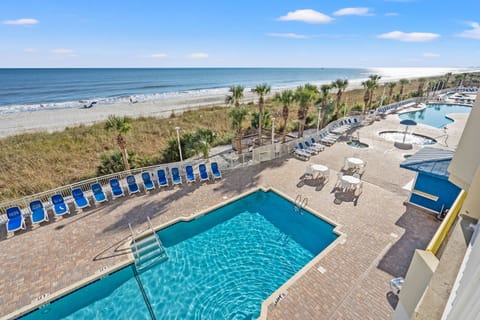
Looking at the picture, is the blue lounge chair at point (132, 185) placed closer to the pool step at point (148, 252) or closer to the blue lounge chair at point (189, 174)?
the blue lounge chair at point (189, 174)

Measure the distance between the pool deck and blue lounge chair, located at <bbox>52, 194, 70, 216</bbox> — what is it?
0.89ft

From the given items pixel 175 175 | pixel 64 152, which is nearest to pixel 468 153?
pixel 175 175

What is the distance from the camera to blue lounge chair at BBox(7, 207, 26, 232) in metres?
8.59

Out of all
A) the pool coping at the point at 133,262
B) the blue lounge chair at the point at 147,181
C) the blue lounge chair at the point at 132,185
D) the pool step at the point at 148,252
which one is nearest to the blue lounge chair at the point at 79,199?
the blue lounge chair at the point at 132,185

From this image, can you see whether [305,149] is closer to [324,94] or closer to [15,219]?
[324,94]

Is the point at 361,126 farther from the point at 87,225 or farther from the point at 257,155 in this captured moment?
the point at 87,225

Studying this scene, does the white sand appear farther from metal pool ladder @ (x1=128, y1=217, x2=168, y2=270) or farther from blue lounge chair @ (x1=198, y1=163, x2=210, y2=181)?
metal pool ladder @ (x1=128, y1=217, x2=168, y2=270)

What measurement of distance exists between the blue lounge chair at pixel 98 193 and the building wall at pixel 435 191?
13.4 m

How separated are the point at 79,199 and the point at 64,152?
29.0 feet

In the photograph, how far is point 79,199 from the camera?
998 centimetres

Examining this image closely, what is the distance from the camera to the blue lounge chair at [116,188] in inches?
419

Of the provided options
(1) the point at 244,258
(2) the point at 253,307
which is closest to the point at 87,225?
(1) the point at 244,258

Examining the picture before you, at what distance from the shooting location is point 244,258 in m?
7.64

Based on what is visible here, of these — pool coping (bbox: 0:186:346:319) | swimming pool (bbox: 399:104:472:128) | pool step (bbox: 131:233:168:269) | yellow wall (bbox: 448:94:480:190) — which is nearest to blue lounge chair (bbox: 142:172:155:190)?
pool coping (bbox: 0:186:346:319)
